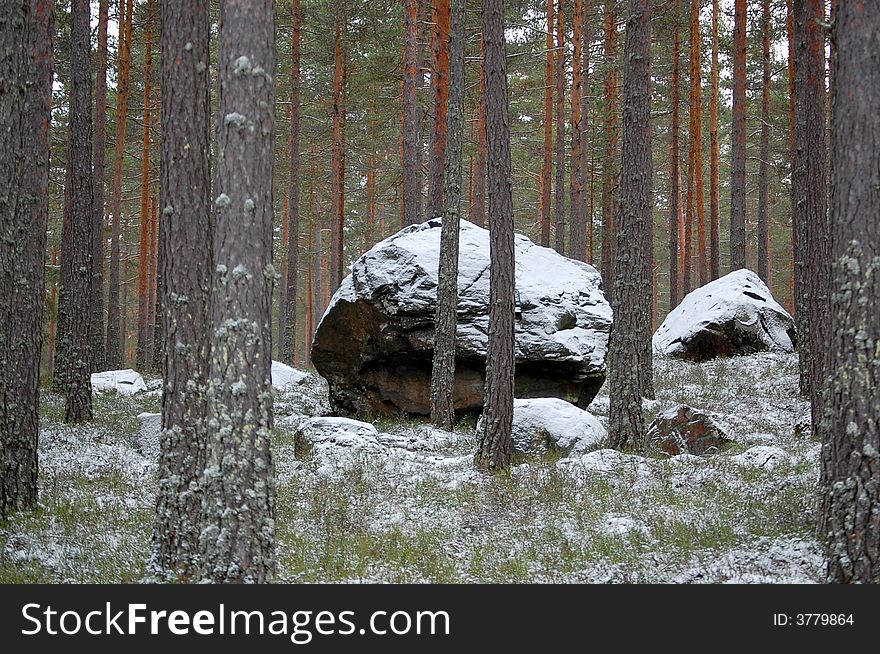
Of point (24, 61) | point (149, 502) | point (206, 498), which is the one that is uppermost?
point (24, 61)

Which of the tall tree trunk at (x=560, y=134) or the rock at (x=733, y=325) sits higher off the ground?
the tall tree trunk at (x=560, y=134)

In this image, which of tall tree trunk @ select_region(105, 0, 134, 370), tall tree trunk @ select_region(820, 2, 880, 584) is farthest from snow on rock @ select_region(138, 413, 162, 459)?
tall tree trunk @ select_region(105, 0, 134, 370)

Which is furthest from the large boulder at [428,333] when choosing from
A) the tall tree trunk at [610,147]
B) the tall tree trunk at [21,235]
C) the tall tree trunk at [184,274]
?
the tall tree trunk at [610,147]

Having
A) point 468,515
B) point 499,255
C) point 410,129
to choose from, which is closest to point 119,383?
point 410,129

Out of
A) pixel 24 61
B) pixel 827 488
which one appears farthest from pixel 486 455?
pixel 24 61

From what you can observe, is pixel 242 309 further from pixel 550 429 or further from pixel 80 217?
pixel 80 217

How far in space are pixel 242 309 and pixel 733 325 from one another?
1667 centimetres

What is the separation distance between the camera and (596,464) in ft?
30.3

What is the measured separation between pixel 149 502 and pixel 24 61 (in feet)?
15.6

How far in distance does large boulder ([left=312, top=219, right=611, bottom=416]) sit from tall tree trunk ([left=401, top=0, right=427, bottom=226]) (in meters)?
4.36

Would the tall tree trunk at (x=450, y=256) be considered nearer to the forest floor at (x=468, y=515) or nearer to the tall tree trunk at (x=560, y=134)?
the forest floor at (x=468, y=515)

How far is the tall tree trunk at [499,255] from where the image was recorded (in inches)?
368

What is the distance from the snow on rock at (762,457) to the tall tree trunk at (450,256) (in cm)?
471

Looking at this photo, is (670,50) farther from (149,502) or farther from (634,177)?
(149,502)
